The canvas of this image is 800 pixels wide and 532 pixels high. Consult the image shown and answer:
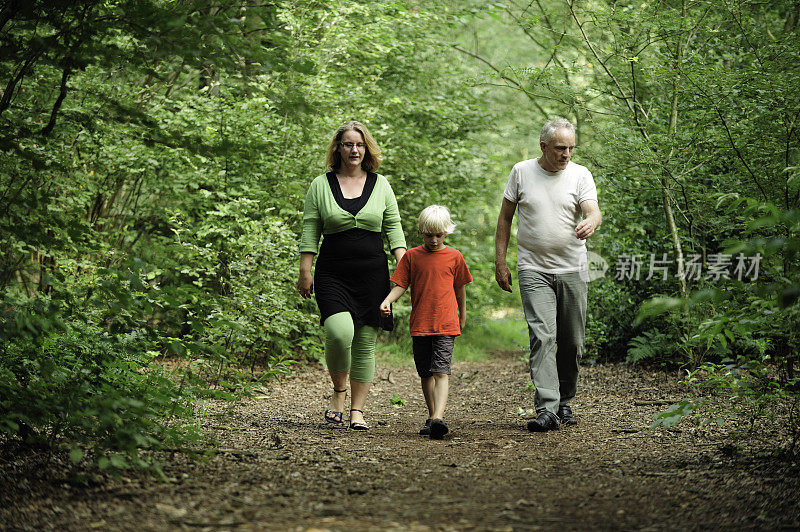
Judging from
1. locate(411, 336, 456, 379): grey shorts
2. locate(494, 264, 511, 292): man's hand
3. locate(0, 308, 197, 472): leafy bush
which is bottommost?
locate(0, 308, 197, 472): leafy bush

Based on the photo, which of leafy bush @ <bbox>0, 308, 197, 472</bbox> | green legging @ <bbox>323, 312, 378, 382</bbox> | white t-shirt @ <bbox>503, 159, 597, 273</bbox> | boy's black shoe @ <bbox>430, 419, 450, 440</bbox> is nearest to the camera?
leafy bush @ <bbox>0, 308, 197, 472</bbox>

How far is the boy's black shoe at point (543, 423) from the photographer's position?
5.41 m

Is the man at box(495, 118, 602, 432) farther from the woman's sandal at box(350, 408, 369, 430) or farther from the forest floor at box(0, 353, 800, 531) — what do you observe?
the woman's sandal at box(350, 408, 369, 430)

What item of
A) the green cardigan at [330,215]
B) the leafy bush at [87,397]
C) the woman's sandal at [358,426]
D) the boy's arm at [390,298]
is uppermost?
the green cardigan at [330,215]

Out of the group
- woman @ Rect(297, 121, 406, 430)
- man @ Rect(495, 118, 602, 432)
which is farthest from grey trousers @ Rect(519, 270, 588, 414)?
woman @ Rect(297, 121, 406, 430)

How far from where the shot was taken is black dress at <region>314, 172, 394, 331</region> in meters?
5.59

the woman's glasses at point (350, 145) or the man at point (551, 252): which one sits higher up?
the woman's glasses at point (350, 145)

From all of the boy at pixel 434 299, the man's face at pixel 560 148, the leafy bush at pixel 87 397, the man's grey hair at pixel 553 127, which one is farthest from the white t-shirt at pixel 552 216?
the leafy bush at pixel 87 397

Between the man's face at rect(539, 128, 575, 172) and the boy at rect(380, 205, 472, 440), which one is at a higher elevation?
the man's face at rect(539, 128, 575, 172)

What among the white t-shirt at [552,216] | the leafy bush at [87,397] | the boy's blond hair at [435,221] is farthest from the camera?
the white t-shirt at [552,216]

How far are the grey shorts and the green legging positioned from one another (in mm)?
422

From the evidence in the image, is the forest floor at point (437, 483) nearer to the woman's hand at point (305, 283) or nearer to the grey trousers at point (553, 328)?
the grey trousers at point (553, 328)

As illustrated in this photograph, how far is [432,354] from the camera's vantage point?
5.41 metres

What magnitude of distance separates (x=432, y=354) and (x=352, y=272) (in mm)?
838
